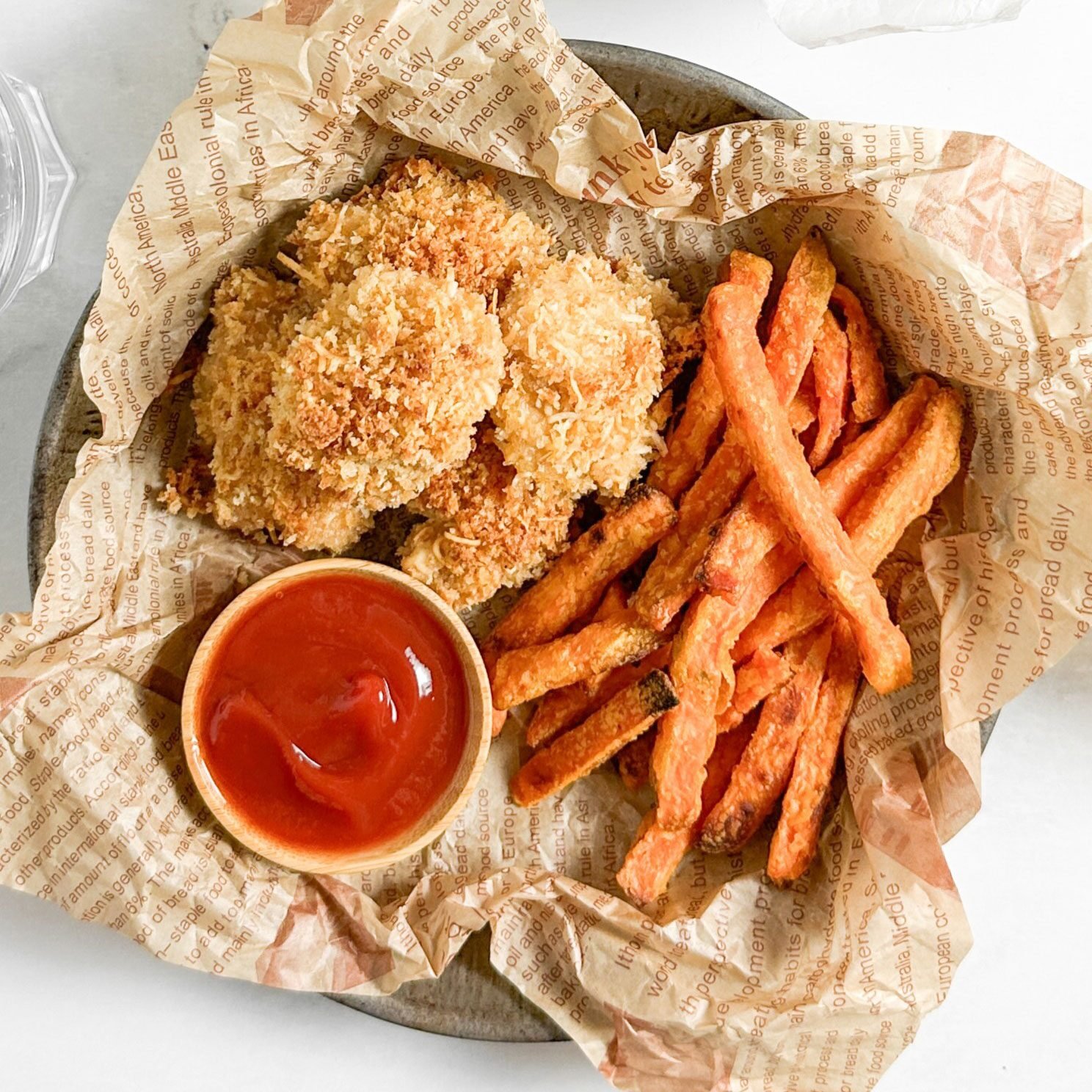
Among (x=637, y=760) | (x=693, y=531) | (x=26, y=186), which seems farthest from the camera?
(x=26, y=186)

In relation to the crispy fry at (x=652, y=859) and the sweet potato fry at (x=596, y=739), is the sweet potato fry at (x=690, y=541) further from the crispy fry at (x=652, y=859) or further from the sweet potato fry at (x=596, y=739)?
the crispy fry at (x=652, y=859)

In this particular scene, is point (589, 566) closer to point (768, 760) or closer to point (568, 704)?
point (568, 704)

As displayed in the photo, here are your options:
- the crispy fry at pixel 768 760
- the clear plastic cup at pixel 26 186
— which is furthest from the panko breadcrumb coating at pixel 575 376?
the clear plastic cup at pixel 26 186

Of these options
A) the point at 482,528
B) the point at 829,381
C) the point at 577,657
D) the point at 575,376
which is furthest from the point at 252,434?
the point at 829,381

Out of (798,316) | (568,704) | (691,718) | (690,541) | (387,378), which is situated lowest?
(568,704)

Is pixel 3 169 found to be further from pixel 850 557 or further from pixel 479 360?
pixel 850 557

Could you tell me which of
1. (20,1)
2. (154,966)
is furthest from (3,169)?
(154,966)

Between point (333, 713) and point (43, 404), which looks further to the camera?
point (43, 404)
